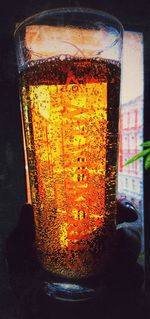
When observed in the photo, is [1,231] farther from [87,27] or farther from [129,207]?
[87,27]

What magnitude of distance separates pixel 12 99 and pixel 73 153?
1.09m

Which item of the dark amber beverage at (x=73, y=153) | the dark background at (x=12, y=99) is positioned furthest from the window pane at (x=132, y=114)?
the dark amber beverage at (x=73, y=153)

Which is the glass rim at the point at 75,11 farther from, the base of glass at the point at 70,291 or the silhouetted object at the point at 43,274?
the base of glass at the point at 70,291

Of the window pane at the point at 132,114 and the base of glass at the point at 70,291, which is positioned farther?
the window pane at the point at 132,114

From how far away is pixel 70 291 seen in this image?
70 cm

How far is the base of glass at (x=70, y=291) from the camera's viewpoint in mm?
682

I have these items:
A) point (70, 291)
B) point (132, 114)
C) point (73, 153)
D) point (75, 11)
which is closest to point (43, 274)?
point (70, 291)

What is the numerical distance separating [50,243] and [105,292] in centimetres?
19

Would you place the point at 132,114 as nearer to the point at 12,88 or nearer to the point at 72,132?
the point at 12,88

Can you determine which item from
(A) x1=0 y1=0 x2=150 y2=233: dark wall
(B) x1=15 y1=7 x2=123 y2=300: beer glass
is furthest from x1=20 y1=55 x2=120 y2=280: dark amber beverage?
(A) x1=0 y1=0 x2=150 y2=233: dark wall

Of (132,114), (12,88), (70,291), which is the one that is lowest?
(70,291)

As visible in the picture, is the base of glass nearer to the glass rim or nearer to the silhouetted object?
the silhouetted object

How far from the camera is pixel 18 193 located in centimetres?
177

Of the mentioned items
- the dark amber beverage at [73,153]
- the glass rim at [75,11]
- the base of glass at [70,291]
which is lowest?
the base of glass at [70,291]
